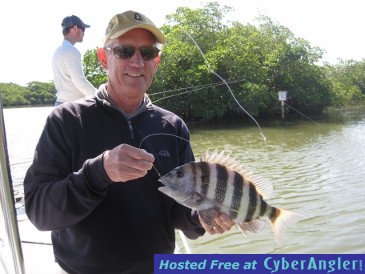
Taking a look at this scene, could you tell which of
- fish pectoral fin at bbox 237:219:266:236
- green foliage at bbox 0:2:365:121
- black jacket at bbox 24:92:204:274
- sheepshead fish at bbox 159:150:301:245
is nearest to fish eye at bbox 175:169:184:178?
sheepshead fish at bbox 159:150:301:245

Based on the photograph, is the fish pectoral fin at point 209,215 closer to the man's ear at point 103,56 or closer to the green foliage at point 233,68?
the man's ear at point 103,56

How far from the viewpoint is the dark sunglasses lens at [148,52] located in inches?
84.3

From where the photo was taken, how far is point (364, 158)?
46.5ft

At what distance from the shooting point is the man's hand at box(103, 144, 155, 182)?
145 cm

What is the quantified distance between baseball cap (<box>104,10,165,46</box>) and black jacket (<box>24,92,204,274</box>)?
0.37 metres

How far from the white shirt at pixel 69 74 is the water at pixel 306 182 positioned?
392mm

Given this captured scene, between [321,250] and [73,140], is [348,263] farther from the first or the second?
[321,250]

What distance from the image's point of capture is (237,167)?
200 cm

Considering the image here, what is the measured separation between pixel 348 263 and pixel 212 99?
99.3ft

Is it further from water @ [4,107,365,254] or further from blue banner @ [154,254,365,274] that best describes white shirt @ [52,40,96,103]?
blue banner @ [154,254,365,274]

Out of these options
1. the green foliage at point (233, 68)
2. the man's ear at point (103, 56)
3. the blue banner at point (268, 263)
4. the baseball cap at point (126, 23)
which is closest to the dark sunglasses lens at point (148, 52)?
the baseball cap at point (126, 23)

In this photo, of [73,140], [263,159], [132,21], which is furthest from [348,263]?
[263,159]

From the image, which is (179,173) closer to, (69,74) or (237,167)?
(237,167)

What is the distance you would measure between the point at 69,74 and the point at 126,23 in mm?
2915
